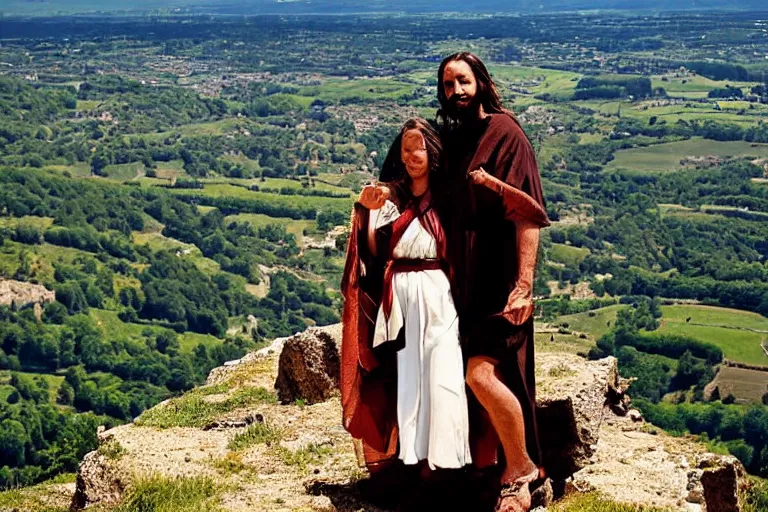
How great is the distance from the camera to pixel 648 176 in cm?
13612

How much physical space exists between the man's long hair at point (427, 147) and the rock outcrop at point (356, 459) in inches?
82.0

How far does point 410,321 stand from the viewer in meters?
8.70

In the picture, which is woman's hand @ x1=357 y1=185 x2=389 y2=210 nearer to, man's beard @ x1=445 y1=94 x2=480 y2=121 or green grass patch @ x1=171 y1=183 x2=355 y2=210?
man's beard @ x1=445 y1=94 x2=480 y2=121

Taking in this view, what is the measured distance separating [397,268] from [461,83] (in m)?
1.27

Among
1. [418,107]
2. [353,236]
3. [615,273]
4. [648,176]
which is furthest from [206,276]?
[353,236]

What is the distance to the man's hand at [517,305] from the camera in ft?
27.6

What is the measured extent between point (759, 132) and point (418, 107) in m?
40.0

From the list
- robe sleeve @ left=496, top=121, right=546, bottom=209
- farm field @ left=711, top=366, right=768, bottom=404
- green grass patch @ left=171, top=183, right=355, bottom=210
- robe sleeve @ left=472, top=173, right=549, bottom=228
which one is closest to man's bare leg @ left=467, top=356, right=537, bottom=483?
robe sleeve @ left=472, top=173, right=549, bottom=228

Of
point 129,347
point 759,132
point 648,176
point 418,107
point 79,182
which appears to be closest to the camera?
point 129,347

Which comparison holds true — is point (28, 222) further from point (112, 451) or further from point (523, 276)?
point (523, 276)

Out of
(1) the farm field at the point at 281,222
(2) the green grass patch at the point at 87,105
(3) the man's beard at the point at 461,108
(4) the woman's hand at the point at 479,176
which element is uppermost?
(3) the man's beard at the point at 461,108

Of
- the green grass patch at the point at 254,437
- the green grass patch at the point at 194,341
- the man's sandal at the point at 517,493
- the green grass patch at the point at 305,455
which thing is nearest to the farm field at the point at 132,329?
the green grass patch at the point at 194,341

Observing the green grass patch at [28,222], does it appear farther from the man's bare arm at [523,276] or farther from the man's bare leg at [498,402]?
the man's bare arm at [523,276]

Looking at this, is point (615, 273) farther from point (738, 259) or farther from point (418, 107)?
point (418, 107)
